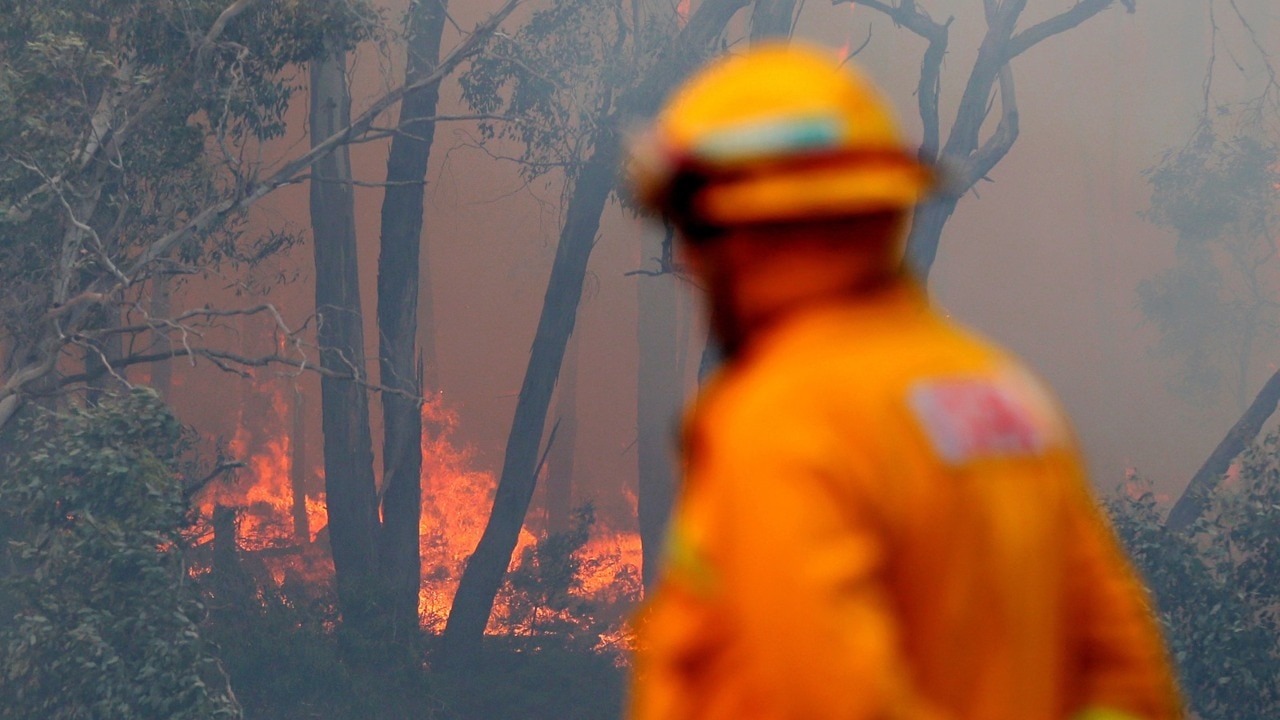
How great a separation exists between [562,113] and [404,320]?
2.82m

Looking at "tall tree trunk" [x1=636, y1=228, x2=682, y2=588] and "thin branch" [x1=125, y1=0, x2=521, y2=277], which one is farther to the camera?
"tall tree trunk" [x1=636, y1=228, x2=682, y2=588]

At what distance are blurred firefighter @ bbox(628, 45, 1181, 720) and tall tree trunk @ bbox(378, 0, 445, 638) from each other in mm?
12124

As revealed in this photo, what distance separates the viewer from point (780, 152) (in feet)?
3.68

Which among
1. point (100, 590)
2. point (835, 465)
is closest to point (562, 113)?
point (100, 590)

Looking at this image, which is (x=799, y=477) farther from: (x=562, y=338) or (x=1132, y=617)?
(x=562, y=338)

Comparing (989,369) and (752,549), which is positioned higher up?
(989,369)

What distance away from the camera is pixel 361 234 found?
77.9 feet

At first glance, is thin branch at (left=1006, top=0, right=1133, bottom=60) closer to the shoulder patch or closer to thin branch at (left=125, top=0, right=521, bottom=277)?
thin branch at (left=125, top=0, right=521, bottom=277)

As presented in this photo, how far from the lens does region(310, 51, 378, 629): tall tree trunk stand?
537 inches

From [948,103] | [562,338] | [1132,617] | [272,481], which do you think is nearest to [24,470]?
[562,338]

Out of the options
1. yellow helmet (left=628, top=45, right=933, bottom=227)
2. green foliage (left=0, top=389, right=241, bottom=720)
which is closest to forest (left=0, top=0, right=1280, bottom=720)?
green foliage (left=0, top=389, right=241, bottom=720)

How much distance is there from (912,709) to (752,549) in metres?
0.17

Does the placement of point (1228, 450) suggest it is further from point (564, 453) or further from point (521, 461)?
point (564, 453)

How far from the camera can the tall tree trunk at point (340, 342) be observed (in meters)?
13.6
